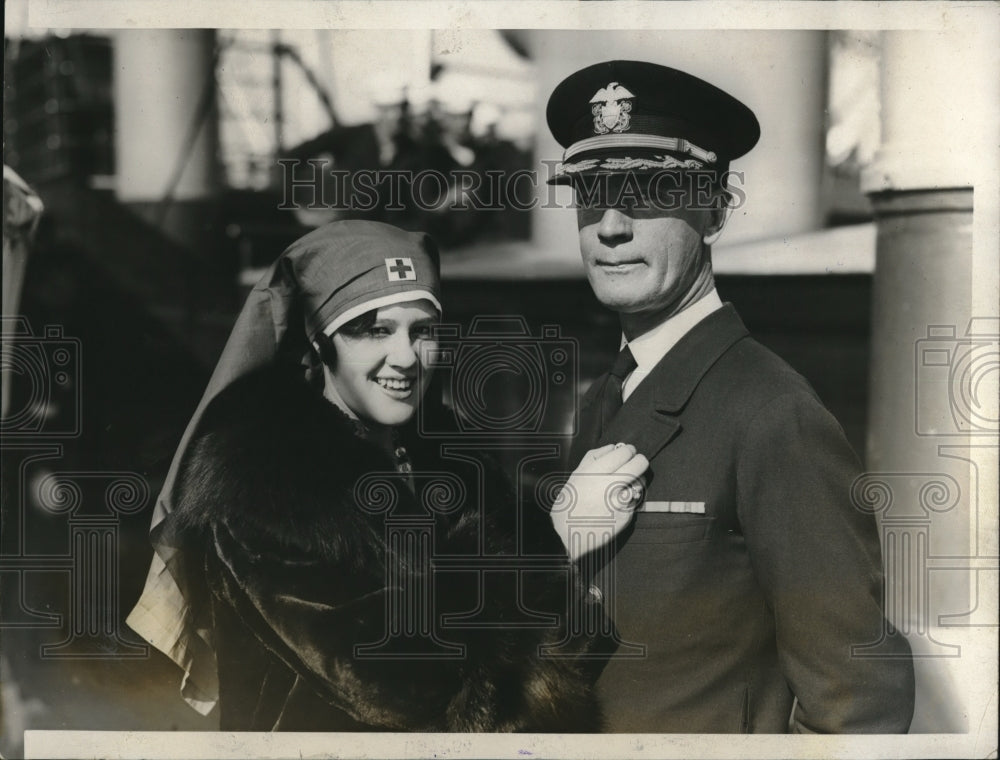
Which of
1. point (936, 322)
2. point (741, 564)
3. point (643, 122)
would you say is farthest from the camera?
point (936, 322)

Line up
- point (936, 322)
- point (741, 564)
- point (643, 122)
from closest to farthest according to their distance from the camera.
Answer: point (741, 564) < point (643, 122) < point (936, 322)

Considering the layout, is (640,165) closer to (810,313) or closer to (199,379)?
(810,313)

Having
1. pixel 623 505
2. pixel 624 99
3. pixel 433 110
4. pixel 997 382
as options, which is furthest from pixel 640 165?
pixel 997 382

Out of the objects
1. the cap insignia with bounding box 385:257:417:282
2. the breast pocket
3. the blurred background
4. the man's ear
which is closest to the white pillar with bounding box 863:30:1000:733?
the blurred background

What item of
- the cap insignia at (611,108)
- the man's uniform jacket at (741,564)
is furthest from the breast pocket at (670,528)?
the cap insignia at (611,108)

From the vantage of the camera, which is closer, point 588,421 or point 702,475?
point 702,475

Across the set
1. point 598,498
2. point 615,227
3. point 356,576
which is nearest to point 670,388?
point 598,498

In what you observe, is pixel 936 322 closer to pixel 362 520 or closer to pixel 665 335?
pixel 665 335
